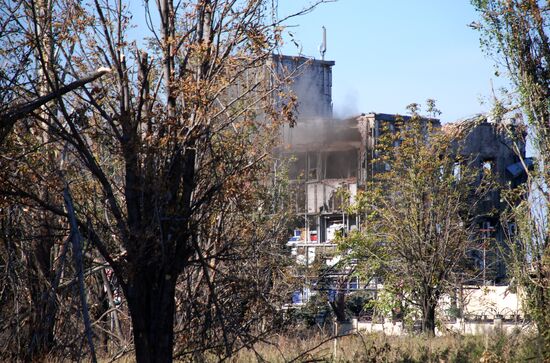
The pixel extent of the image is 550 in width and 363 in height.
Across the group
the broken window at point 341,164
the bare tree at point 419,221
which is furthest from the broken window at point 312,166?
the bare tree at point 419,221

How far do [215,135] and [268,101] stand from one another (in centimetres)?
105

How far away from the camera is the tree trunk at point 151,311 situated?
42.3 feet

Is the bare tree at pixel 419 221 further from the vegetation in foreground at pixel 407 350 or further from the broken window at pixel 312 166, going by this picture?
the broken window at pixel 312 166

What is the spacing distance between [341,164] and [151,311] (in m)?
36.9

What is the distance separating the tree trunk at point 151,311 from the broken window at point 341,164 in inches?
1357

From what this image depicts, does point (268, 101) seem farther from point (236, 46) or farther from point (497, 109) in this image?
point (497, 109)

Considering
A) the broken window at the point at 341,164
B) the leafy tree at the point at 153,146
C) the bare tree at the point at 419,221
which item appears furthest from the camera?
the broken window at the point at 341,164

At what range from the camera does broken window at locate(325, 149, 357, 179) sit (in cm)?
4788

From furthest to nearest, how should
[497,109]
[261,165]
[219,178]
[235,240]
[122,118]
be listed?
[497,109] < [235,240] < [261,165] < [219,178] < [122,118]

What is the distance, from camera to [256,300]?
1603cm

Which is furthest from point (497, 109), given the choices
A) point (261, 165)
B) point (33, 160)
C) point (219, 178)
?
point (33, 160)

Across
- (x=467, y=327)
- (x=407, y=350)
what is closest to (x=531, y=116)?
(x=407, y=350)

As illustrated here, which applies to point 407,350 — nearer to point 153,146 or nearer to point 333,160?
point 153,146

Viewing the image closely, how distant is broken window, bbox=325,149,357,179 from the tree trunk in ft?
113
